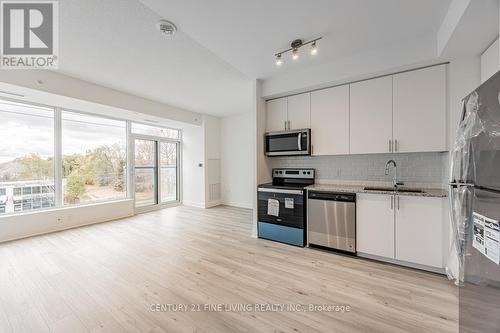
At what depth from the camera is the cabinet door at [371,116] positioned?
271 centimetres

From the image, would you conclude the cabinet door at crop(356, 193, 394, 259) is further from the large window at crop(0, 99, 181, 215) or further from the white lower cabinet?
the large window at crop(0, 99, 181, 215)

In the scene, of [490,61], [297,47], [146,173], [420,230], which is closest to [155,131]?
[146,173]

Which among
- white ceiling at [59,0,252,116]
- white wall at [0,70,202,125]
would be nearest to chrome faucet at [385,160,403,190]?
white ceiling at [59,0,252,116]

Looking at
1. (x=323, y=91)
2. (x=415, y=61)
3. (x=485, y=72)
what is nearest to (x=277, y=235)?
(x=323, y=91)

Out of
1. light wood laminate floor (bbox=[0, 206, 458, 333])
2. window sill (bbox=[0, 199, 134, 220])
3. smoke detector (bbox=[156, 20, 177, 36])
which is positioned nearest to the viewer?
light wood laminate floor (bbox=[0, 206, 458, 333])

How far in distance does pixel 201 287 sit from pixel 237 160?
14.0ft

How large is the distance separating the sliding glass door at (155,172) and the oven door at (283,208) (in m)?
3.70

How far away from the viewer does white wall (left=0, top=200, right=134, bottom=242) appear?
11.2ft

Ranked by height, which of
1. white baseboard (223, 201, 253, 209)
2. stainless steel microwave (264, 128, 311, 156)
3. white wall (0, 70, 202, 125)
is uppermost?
white wall (0, 70, 202, 125)

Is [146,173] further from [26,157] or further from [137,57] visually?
[137,57]

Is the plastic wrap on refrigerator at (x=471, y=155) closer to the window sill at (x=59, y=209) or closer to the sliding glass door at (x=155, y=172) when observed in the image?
the window sill at (x=59, y=209)

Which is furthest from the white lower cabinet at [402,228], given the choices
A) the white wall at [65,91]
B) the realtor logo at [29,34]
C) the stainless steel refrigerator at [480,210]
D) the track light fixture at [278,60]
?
the white wall at [65,91]

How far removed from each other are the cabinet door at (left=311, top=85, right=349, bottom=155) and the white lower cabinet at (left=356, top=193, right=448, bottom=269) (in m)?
0.86

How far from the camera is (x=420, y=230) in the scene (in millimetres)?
2328
